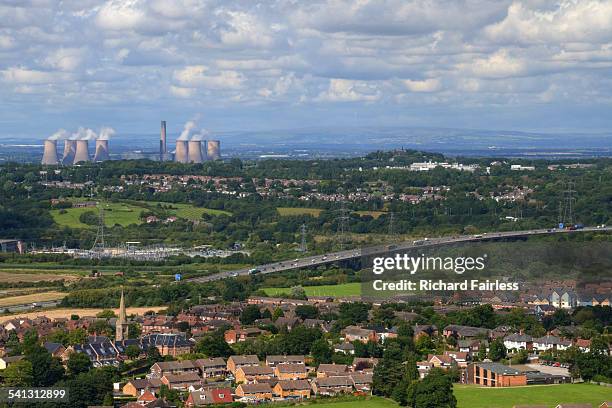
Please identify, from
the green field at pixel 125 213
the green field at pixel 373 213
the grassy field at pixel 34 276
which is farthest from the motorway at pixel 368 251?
the green field at pixel 125 213

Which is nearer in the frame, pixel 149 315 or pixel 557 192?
pixel 149 315

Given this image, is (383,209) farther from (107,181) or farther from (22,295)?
(22,295)

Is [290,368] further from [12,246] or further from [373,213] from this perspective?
[373,213]

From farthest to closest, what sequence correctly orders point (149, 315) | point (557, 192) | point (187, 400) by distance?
point (557, 192), point (149, 315), point (187, 400)

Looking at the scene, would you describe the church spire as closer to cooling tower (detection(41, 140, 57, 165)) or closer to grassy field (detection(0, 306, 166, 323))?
grassy field (detection(0, 306, 166, 323))

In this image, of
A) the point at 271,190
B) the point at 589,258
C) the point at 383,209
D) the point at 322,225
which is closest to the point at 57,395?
the point at 589,258

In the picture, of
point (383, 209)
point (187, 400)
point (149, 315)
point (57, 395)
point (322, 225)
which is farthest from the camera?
point (383, 209)
